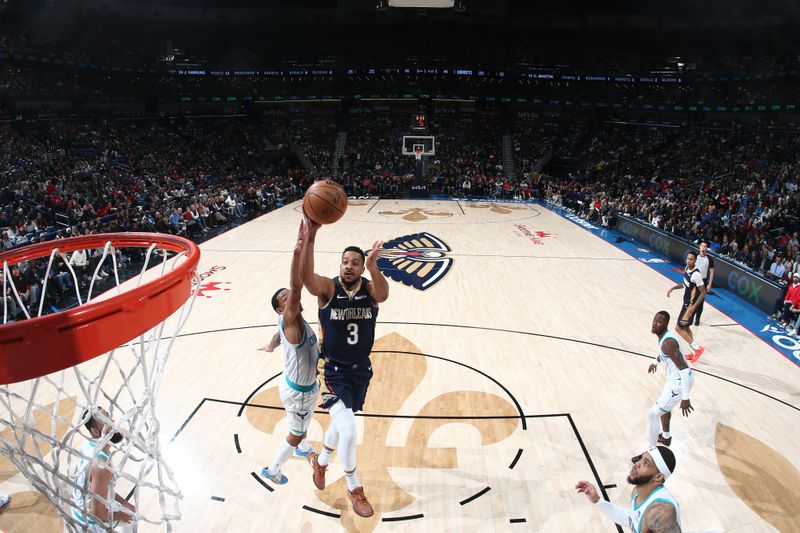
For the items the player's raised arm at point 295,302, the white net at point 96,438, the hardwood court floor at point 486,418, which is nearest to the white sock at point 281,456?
the hardwood court floor at point 486,418

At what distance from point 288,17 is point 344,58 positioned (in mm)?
5491

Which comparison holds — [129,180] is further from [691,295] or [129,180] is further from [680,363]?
[680,363]

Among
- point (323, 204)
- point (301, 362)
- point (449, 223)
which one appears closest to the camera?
point (323, 204)

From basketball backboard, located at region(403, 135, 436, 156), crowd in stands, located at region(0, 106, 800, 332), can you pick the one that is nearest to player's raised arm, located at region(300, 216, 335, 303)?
crowd in stands, located at region(0, 106, 800, 332)

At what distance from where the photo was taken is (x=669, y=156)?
26.0 meters

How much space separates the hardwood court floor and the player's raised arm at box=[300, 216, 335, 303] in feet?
6.41

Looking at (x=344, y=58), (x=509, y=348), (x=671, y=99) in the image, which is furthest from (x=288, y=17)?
(x=509, y=348)

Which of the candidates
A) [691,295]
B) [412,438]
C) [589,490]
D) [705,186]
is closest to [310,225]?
[589,490]

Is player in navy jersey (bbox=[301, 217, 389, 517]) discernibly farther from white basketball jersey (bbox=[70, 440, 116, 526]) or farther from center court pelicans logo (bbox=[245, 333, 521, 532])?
white basketball jersey (bbox=[70, 440, 116, 526])

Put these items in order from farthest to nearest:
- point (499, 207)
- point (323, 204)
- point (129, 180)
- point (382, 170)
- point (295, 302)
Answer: point (382, 170) < point (499, 207) < point (129, 180) < point (295, 302) < point (323, 204)

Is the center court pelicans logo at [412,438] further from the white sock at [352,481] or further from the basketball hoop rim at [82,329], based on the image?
the basketball hoop rim at [82,329]

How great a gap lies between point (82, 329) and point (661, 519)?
3086 mm

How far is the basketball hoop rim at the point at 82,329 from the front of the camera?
2.19 meters

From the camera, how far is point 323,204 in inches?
129
